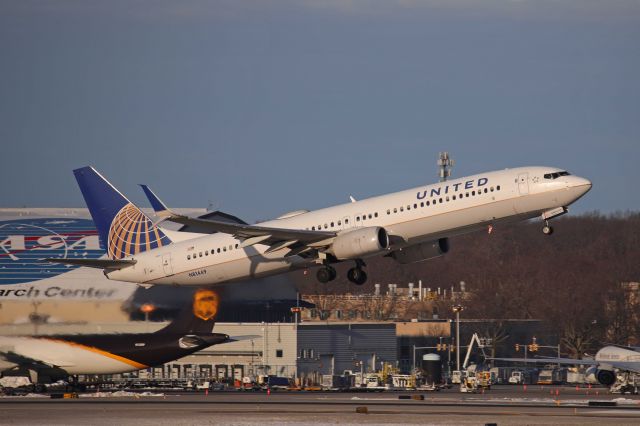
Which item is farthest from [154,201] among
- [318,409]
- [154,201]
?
[318,409]

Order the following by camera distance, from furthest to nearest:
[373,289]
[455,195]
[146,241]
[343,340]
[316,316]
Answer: [373,289], [316,316], [343,340], [146,241], [455,195]

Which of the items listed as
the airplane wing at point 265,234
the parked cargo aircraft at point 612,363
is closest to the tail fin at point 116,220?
the airplane wing at point 265,234

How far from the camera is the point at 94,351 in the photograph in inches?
3310

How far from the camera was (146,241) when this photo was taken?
87.9 m

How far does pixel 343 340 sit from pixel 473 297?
45374mm

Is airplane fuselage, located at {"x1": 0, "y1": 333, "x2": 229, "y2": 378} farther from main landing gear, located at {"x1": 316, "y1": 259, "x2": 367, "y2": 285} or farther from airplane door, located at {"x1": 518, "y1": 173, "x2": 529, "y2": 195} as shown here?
airplane door, located at {"x1": 518, "y1": 173, "x2": 529, "y2": 195}

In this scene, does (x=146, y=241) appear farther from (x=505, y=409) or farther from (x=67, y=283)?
(x=505, y=409)

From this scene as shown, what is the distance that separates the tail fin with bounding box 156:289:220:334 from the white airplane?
1632mm

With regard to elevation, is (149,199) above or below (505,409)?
above

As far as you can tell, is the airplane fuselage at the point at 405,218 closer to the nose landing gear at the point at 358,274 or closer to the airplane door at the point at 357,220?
the airplane door at the point at 357,220

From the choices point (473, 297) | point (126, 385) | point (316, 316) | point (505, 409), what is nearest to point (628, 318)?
point (473, 297)

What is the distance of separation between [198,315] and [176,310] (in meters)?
1.38

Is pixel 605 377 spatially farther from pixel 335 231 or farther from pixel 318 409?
pixel 318 409

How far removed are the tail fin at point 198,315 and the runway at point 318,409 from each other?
5.36 metres
